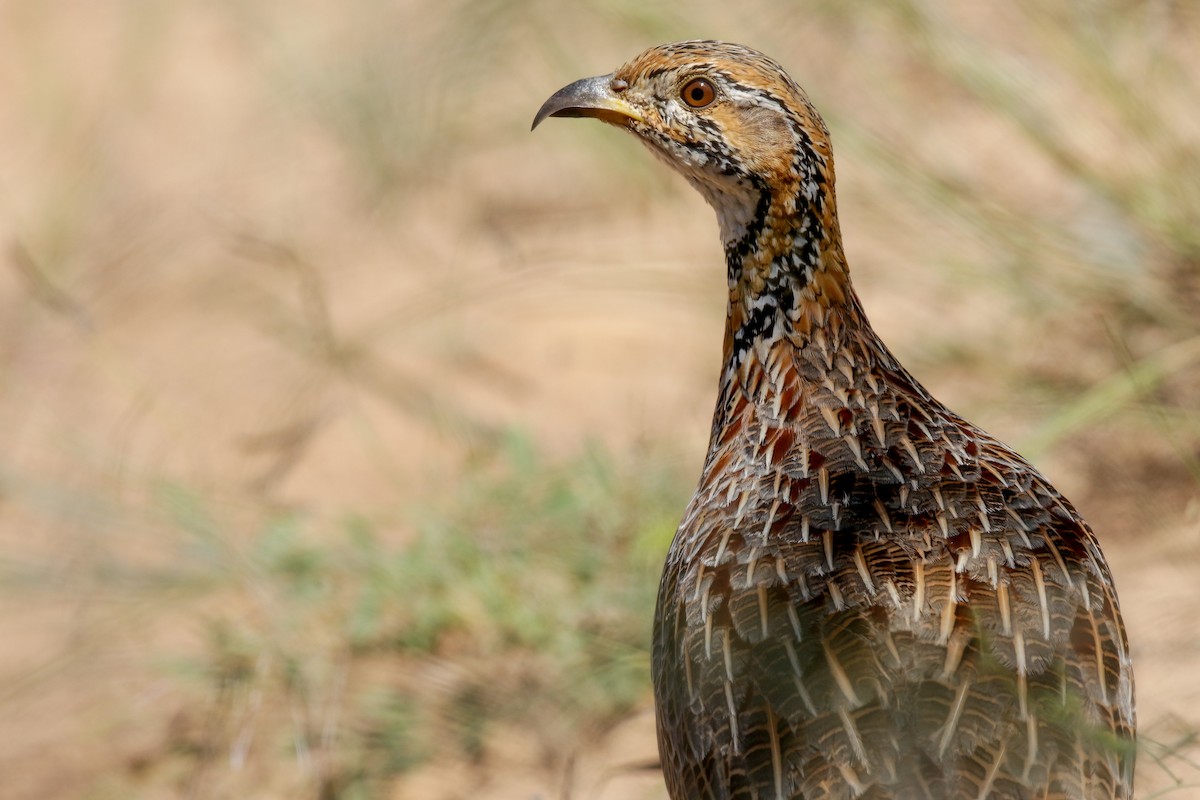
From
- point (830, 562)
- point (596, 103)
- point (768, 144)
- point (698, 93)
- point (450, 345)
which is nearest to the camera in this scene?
point (830, 562)

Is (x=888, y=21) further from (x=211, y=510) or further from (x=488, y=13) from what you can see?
(x=211, y=510)

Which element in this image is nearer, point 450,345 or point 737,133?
point 737,133

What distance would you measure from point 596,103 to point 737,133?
0.43 metres

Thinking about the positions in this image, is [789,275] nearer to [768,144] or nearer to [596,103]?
[768,144]

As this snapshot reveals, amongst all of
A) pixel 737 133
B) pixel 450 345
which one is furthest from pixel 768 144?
pixel 450 345

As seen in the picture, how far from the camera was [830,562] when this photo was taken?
3301 mm

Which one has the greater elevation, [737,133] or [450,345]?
[450,345]

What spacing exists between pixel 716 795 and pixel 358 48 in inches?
234

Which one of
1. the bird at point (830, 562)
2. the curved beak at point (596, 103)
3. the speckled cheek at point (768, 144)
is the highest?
the curved beak at point (596, 103)

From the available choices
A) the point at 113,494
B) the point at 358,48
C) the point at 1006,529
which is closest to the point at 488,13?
A: the point at 358,48

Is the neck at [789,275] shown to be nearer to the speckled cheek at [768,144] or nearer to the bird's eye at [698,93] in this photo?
the speckled cheek at [768,144]

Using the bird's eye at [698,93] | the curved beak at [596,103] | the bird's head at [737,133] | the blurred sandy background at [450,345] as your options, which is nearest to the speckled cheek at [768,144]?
the bird's head at [737,133]

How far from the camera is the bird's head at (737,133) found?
361 cm

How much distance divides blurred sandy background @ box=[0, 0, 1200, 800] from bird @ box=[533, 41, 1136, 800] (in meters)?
0.82
